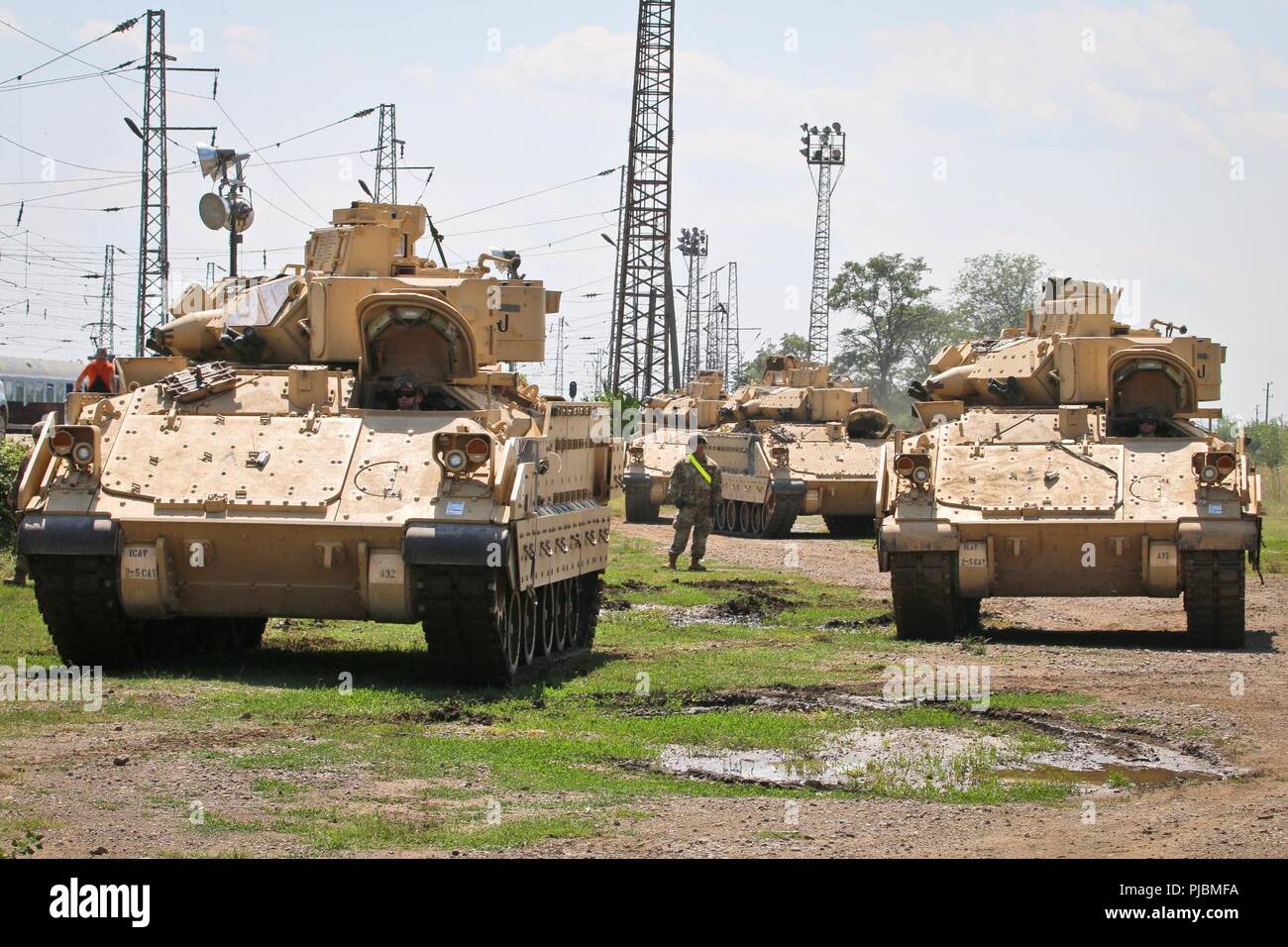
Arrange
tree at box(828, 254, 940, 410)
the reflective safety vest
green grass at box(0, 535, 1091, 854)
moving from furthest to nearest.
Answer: tree at box(828, 254, 940, 410) < the reflective safety vest < green grass at box(0, 535, 1091, 854)

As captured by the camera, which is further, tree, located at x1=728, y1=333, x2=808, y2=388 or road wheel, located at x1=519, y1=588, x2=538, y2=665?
tree, located at x1=728, y1=333, x2=808, y2=388

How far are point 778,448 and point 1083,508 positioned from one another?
15.8 metres

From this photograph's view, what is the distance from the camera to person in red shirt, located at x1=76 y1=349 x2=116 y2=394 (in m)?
19.8

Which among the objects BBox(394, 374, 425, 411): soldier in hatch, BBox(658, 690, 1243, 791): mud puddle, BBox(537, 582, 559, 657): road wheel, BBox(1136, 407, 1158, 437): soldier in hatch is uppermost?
BBox(394, 374, 425, 411): soldier in hatch

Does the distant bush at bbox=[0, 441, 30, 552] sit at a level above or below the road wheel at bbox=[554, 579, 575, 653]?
above

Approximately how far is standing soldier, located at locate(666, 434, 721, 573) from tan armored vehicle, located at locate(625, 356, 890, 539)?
19.2 ft

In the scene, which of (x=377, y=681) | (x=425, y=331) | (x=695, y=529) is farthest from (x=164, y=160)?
(x=377, y=681)

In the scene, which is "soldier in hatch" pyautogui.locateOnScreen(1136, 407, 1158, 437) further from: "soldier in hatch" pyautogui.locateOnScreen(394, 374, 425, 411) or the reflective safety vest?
Result: the reflective safety vest

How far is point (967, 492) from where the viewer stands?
53.1ft

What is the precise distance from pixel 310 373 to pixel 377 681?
245cm

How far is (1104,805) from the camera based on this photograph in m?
8.99

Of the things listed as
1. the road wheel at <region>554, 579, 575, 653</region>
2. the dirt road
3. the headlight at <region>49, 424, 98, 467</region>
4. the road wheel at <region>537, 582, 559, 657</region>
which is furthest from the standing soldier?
the headlight at <region>49, 424, 98, 467</region>
